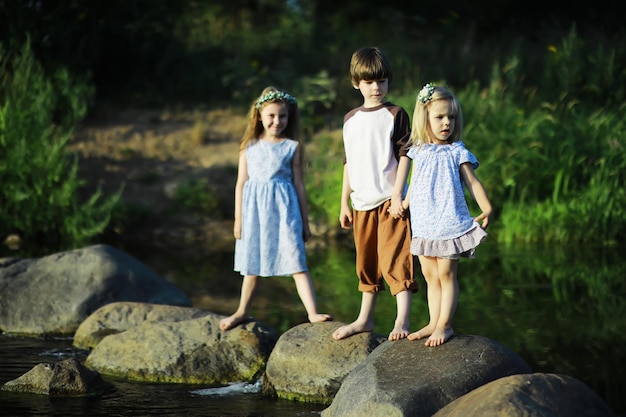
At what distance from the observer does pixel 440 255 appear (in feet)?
18.7

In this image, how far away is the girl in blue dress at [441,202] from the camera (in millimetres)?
5695

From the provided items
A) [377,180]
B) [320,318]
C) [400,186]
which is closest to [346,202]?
[377,180]

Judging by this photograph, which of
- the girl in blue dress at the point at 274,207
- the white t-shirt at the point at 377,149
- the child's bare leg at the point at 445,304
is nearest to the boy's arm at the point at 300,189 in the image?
the girl in blue dress at the point at 274,207

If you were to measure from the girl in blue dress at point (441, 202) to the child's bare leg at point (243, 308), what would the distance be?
1477 millimetres

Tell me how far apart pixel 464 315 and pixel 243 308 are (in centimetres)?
221

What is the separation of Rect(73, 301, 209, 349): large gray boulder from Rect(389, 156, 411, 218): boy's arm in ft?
6.97

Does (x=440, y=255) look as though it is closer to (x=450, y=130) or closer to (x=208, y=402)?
(x=450, y=130)

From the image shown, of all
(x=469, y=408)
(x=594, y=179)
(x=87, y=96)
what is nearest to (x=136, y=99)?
(x=87, y=96)

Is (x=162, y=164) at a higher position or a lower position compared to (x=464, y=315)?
higher

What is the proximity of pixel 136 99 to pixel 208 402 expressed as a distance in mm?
11861

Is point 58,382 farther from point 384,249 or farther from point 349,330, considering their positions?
point 384,249

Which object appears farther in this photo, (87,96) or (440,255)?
(87,96)

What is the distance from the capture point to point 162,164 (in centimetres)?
1490

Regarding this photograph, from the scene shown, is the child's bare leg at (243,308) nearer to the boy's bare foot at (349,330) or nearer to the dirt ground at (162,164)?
the boy's bare foot at (349,330)
